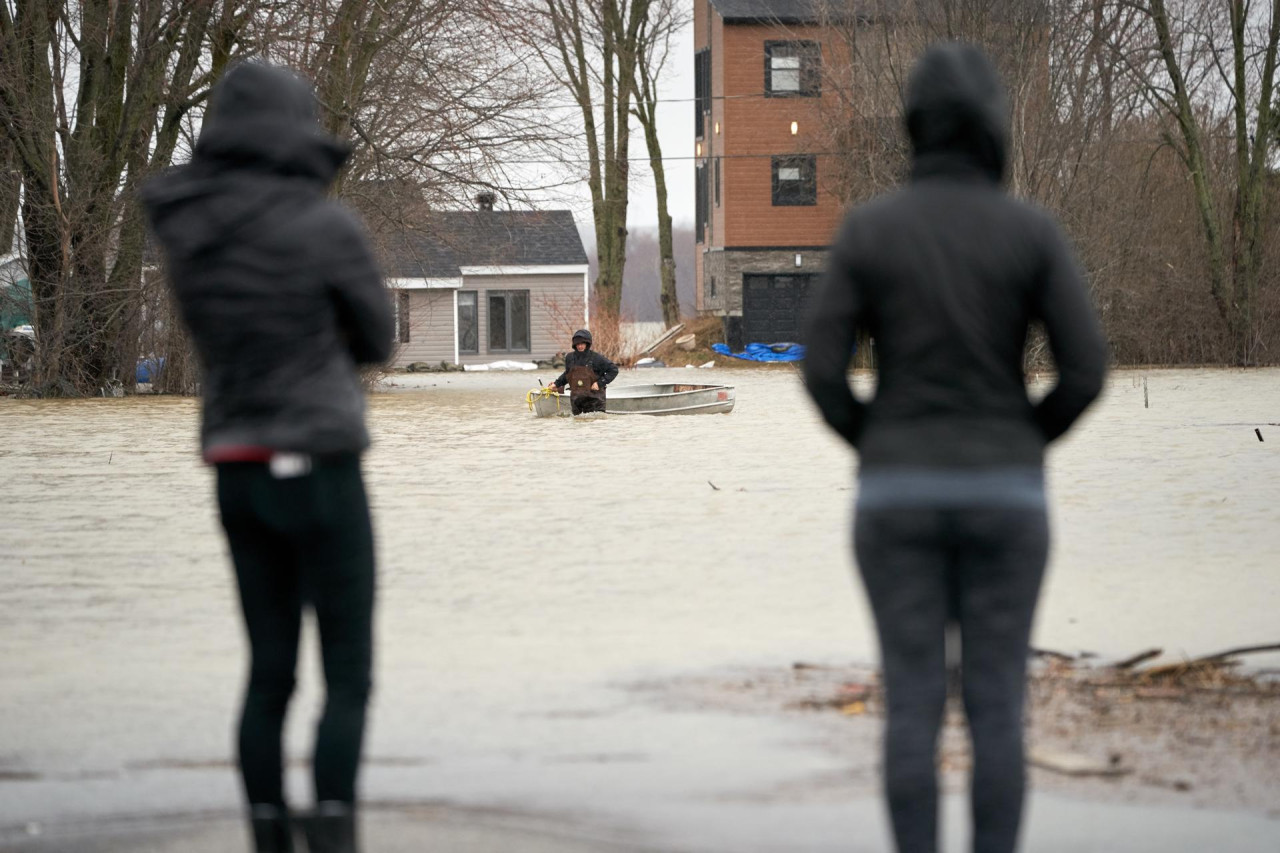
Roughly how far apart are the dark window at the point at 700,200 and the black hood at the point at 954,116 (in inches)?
2207

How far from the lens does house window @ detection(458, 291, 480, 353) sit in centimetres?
5781

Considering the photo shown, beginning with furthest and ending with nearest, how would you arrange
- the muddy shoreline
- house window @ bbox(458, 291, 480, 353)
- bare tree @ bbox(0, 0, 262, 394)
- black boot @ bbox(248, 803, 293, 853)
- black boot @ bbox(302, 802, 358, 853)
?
house window @ bbox(458, 291, 480, 353), bare tree @ bbox(0, 0, 262, 394), the muddy shoreline, black boot @ bbox(248, 803, 293, 853), black boot @ bbox(302, 802, 358, 853)

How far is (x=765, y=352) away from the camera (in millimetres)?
51375

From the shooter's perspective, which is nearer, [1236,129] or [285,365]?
[285,365]

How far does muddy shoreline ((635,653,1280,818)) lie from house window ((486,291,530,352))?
51.3 m

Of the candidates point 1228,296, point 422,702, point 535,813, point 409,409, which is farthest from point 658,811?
point 1228,296

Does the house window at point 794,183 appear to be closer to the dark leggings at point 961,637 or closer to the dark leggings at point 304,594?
the dark leggings at point 304,594

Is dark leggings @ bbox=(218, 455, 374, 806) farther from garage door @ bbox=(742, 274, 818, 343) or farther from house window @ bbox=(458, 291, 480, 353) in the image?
→ house window @ bbox=(458, 291, 480, 353)

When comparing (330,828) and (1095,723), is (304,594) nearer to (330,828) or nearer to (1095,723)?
(330,828)

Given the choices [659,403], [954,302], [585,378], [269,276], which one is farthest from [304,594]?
[659,403]

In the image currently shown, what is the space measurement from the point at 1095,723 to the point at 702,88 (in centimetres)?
5606

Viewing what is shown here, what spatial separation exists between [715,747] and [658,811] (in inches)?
35.9

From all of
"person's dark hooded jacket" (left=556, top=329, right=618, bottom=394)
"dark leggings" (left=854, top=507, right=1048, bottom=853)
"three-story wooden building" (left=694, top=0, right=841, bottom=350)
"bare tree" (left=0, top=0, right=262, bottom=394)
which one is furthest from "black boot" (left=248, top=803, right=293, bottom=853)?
"three-story wooden building" (left=694, top=0, right=841, bottom=350)

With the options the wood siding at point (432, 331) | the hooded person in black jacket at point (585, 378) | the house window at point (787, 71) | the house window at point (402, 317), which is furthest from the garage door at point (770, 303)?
the hooded person in black jacket at point (585, 378)
